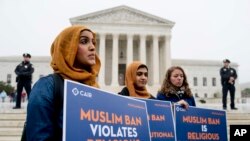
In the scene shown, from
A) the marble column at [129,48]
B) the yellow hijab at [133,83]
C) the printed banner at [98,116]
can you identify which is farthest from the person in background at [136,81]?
the marble column at [129,48]

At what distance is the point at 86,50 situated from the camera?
232 cm

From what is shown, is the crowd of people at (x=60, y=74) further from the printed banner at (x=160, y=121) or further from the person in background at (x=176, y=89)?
the person in background at (x=176, y=89)

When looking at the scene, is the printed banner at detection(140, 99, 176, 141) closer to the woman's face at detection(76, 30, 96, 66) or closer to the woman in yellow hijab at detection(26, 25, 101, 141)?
the woman in yellow hijab at detection(26, 25, 101, 141)

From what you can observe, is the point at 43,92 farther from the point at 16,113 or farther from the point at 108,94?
the point at 16,113

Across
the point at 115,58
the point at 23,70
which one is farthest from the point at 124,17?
the point at 23,70

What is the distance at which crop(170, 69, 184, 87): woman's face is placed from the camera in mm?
→ 4574

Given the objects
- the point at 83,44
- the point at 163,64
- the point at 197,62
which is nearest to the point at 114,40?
the point at 163,64

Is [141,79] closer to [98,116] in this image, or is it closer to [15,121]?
[98,116]

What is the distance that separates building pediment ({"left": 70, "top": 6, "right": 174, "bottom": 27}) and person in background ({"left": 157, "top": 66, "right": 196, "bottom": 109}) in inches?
1706

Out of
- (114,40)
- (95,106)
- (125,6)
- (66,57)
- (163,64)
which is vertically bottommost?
(95,106)

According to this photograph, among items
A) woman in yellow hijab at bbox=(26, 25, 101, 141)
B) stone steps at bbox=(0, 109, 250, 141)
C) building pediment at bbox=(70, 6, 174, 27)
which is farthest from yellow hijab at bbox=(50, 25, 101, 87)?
building pediment at bbox=(70, 6, 174, 27)

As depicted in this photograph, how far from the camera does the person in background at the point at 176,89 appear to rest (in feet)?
14.6

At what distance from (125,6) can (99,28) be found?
544 cm

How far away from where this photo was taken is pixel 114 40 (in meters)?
47.8
